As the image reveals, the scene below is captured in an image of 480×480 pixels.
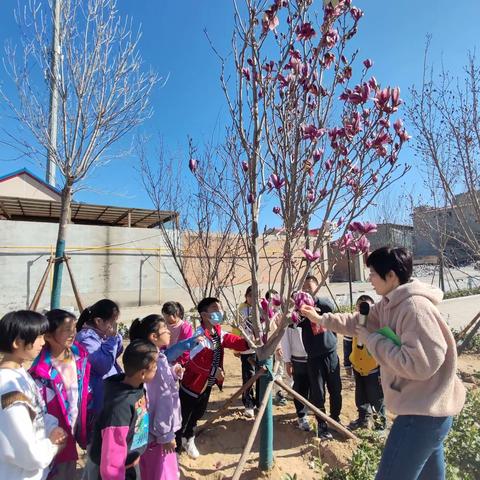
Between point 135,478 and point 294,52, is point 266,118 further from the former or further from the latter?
point 135,478

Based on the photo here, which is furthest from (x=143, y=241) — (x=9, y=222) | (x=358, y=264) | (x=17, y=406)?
(x=358, y=264)

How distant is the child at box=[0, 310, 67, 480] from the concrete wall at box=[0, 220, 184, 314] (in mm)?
7949

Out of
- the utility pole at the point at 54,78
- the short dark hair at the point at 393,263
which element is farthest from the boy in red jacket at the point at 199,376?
the utility pole at the point at 54,78

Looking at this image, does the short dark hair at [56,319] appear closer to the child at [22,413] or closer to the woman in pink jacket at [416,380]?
the child at [22,413]

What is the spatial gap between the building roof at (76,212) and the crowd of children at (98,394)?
28.9 feet

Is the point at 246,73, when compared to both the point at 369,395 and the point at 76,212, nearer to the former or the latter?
the point at 369,395

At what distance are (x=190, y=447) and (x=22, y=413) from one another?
202 cm

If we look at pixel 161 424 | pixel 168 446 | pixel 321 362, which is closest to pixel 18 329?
pixel 161 424

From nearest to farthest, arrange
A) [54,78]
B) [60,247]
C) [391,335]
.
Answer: [391,335]
[54,78]
[60,247]

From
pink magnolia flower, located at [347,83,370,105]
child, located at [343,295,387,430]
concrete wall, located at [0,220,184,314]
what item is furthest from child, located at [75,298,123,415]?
concrete wall, located at [0,220,184,314]

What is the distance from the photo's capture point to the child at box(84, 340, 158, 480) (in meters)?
1.80

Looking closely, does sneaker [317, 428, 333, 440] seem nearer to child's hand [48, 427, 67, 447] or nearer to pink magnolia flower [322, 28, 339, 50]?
child's hand [48, 427, 67, 447]

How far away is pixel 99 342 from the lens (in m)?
2.58

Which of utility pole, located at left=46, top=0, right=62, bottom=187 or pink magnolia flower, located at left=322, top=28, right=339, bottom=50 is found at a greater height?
utility pole, located at left=46, top=0, right=62, bottom=187
